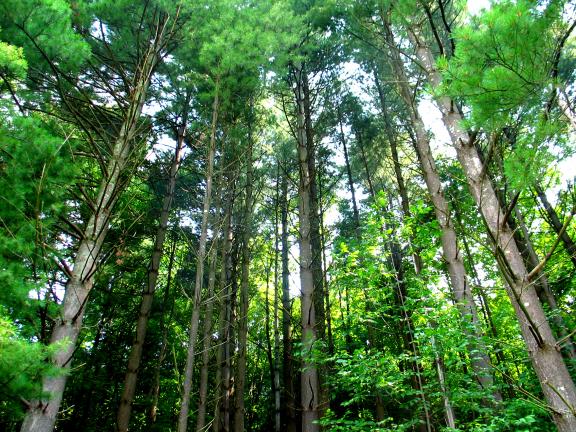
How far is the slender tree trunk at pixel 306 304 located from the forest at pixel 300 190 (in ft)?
0.10

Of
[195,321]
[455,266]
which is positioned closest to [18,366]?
[195,321]

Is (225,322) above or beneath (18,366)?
above

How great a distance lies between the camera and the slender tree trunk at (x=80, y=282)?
3197 millimetres

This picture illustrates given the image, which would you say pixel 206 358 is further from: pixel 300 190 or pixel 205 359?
pixel 300 190

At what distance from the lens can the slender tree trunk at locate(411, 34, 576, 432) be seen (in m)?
2.33

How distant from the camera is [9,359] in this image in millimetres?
2580

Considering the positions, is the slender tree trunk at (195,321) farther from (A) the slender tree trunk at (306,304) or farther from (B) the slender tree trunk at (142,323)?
(B) the slender tree trunk at (142,323)

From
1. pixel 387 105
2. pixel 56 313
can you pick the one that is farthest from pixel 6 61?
pixel 387 105

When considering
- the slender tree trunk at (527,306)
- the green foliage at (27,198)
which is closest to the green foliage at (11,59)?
the green foliage at (27,198)

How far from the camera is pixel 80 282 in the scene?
3904 millimetres

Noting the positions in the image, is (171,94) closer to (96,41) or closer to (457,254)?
(96,41)

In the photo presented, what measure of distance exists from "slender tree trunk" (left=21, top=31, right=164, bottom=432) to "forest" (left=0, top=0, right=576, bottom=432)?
0.02 m

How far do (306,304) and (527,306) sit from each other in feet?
11.3

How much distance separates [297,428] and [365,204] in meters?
8.37
